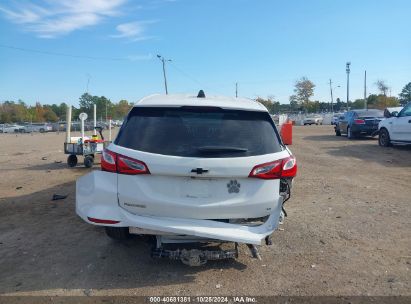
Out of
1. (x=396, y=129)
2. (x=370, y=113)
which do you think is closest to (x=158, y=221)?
(x=396, y=129)

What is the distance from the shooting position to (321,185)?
933cm

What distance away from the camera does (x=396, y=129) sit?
1636 cm

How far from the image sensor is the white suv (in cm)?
402

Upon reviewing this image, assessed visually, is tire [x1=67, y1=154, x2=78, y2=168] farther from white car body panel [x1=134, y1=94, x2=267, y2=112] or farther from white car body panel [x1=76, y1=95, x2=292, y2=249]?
white car body panel [x1=76, y1=95, x2=292, y2=249]

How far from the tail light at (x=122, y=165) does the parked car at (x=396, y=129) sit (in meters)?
14.1

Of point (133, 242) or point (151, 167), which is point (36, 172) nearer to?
point (133, 242)

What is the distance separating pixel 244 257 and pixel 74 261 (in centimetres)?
196

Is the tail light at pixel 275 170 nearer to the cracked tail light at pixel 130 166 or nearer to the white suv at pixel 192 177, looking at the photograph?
the white suv at pixel 192 177

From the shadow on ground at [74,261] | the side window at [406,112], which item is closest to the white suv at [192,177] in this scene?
the shadow on ground at [74,261]

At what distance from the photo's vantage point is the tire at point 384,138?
17.1 meters

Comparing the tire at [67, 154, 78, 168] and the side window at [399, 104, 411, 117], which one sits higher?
the side window at [399, 104, 411, 117]

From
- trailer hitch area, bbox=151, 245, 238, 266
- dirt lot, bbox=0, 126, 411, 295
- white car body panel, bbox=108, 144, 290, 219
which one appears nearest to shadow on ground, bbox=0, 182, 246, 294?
dirt lot, bbox=0, 126, 411, 295

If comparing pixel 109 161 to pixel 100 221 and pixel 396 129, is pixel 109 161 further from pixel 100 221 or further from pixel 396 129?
pixel 396 129

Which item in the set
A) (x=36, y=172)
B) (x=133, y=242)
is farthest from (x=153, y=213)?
(x=36, y=172)
